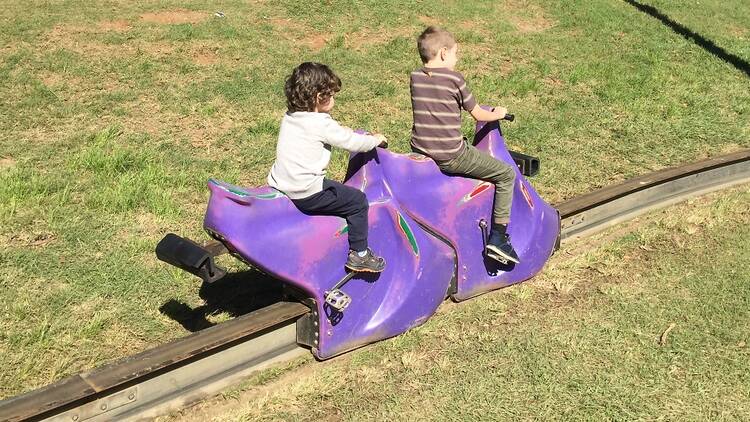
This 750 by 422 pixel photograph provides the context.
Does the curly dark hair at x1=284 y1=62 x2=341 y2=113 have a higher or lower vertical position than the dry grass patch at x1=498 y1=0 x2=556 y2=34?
higher

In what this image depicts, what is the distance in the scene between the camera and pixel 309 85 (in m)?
3.84

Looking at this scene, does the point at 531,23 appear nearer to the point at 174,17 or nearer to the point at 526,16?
the point at 526,16

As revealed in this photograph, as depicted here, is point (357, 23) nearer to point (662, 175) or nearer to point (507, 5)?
point (507, 5)

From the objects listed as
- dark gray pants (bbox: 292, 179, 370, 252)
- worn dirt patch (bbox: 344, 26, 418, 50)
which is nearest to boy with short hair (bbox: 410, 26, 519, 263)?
dark gray pants (bbox: 292, 179, 370, 252)

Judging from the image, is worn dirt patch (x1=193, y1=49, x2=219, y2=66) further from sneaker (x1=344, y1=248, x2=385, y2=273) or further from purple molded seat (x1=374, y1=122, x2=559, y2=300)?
sneaker (x1=344, y1=248, x2=385, y2=273)

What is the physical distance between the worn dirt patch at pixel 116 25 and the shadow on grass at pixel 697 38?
27.1 ft

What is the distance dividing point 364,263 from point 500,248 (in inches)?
45.4

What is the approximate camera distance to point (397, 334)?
462cm

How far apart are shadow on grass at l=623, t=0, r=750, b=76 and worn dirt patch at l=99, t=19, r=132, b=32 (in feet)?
27.1

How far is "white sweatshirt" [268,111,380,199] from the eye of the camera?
12.9 feet

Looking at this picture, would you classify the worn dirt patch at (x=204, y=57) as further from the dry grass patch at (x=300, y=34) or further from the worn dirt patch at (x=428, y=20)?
the worn dirt patch at (x=428, y=20)

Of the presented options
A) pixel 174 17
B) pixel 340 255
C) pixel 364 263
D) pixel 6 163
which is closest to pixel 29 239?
pixel 6 163

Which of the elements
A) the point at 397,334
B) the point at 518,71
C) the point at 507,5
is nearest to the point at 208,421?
the point at 397,334

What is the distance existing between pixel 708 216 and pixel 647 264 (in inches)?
47.1
